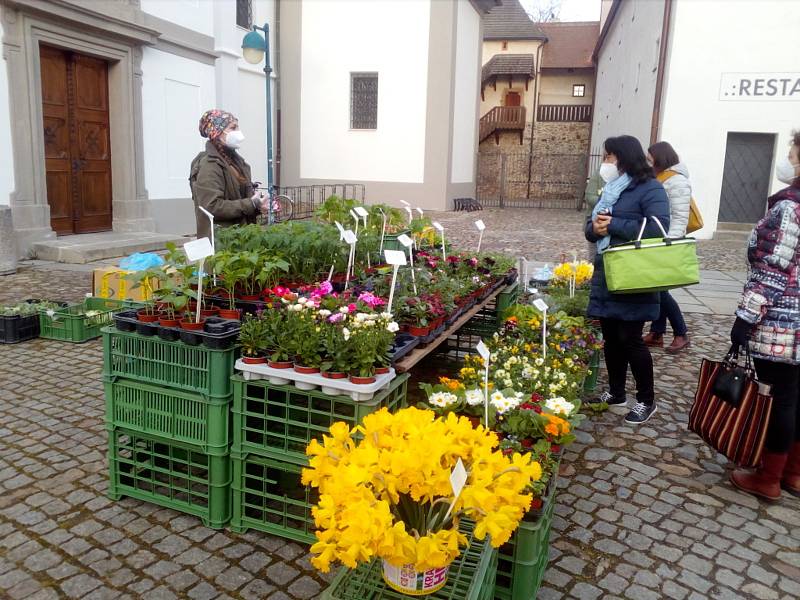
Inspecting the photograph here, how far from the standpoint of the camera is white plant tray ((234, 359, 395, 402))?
257 cm

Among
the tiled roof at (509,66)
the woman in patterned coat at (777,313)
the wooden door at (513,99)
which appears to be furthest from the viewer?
the wooden door at (513,99)

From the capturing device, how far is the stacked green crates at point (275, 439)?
2.67 m

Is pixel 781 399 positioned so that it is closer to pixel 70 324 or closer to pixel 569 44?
pixel 70 324

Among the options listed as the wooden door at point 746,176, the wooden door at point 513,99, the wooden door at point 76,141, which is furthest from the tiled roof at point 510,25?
the wooden door at point 76,141

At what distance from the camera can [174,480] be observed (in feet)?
10.9

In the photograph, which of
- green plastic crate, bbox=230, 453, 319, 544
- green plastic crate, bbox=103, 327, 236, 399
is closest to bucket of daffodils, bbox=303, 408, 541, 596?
green plastic crate, bbox=230, 453, 319, 544

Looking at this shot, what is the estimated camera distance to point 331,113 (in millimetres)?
19141

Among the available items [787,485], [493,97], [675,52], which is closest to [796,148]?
[787,485]

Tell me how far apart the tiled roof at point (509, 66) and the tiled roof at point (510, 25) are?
0.95 meters

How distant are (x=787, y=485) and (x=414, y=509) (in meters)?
2.56

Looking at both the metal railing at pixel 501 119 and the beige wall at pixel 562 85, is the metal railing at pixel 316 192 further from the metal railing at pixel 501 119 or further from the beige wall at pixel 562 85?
the beige wall at pixel 562 85

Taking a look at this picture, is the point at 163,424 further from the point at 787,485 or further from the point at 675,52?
the point at 675,52

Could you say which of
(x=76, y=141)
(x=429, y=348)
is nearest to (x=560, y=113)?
(x=76, y=141)

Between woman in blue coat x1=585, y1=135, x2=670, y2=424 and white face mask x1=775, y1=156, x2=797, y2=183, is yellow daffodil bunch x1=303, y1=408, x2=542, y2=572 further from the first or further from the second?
woman in blue coat x1=585, y1=135, x2=670, y2=424
